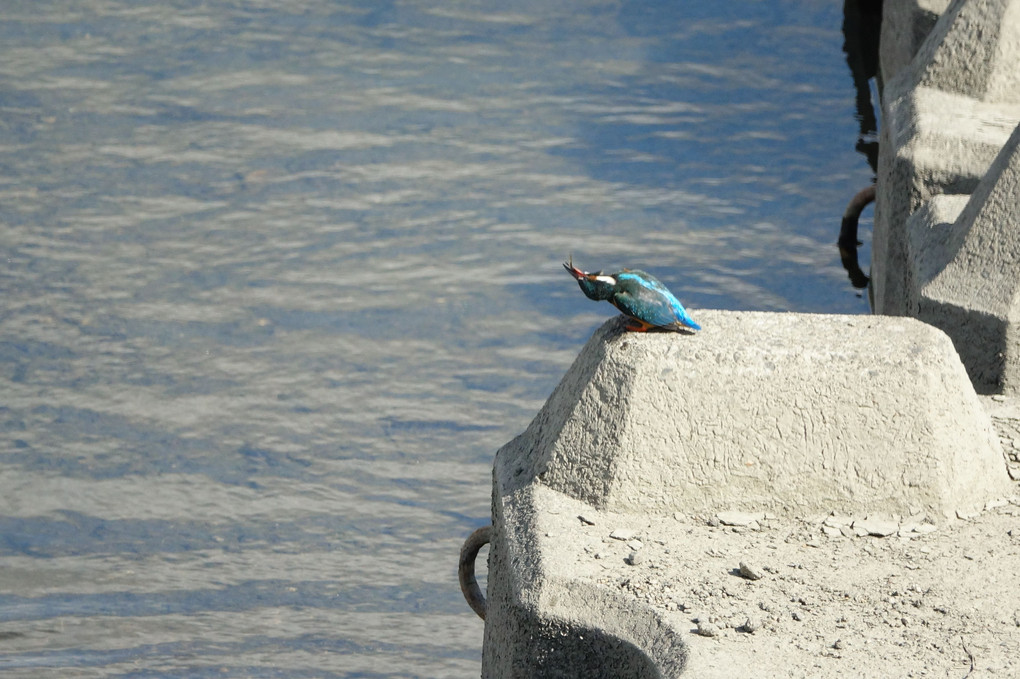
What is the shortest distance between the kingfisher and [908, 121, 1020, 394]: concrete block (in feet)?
4.18

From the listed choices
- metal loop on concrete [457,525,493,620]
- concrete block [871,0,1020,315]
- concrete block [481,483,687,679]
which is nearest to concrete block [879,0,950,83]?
concrete block [871,0,1020,315]

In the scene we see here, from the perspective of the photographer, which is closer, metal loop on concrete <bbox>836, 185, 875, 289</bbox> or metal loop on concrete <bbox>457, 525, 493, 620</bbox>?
metal loop on concrete <bbox>457, 525, 493, 620</bbox>

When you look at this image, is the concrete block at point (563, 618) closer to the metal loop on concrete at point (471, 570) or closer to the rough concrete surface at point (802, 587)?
the rough concrete surface at point (802, 587)

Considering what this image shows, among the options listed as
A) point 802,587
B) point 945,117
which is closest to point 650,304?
point 802,587

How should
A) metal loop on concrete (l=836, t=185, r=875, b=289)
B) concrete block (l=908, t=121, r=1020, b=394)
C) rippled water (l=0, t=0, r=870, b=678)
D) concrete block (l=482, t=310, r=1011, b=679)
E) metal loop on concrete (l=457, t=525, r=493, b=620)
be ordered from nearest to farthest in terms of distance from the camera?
1. concrete block (l=482, t=310, r=1011, b=679)
2. metal loop on concrete (l=457, t=525, r=493, b=620)
3. concrete block (l=908, t=121, r=1020, b=394)
4. rippled water (l=0, t=0, r=870, b=678)
5. metal loop on concrete (l=836, t=185, r=875, b=289)

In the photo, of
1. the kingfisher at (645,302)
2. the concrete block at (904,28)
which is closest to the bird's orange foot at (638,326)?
the kingfisher at (645,302)

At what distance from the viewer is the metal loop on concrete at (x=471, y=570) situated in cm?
427

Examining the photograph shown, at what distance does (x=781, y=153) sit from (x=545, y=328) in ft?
9.03

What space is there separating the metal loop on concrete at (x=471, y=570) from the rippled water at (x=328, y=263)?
3.76 ft

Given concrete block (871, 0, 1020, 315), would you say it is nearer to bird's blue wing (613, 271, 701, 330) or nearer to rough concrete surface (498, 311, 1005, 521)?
rough concrete surface (498, 311, 1005, 521)

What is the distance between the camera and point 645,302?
12.1 feet

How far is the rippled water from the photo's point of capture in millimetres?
5988

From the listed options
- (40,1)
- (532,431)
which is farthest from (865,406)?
(40,1)

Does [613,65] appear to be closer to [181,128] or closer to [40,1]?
[181,128]
